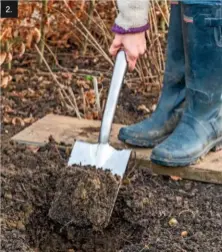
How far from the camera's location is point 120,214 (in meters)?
3.04

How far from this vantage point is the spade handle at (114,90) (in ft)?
9.86

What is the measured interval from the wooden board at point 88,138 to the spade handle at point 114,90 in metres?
0.33

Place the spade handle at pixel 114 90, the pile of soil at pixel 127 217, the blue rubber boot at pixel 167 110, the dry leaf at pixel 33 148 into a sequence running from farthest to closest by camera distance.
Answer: the dry leaf at pixel 33 148
the blue rubber boot at pixel 167 110
the spade handle at pixel 114 90
the pile of soil at pixel 127 217

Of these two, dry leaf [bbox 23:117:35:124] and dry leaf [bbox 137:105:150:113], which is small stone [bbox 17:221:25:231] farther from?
dry leaf [bbox 137:105:150:113]

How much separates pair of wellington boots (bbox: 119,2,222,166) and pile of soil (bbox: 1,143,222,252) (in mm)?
150

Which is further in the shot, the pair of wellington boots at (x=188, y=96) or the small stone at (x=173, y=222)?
the pair of wellington boots at (x=188, y=96)

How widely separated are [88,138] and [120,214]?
623mm

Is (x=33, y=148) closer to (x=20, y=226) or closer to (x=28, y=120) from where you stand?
(x=28, y=120)

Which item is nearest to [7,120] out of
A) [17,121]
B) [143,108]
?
[17,121]

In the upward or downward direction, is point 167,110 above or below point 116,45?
below

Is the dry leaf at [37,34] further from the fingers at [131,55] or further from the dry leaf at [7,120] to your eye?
the fingers at [131,55]

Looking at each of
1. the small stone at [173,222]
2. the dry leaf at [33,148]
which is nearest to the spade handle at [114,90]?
the small stone at [173,222]

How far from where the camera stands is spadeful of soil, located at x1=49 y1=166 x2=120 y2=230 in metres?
2.91

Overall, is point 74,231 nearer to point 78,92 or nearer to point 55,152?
point 55,152
